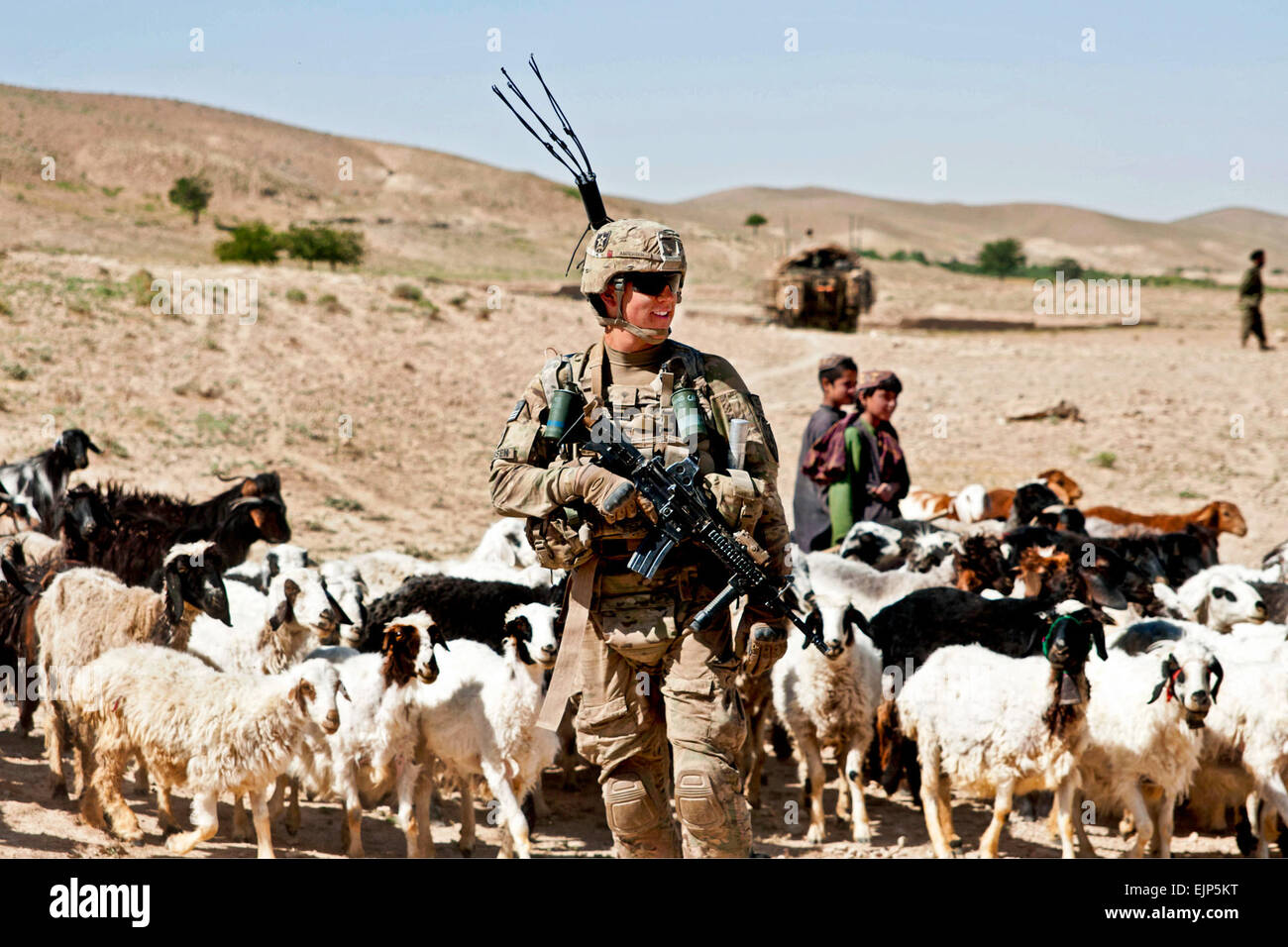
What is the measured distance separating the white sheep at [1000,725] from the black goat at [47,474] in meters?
6.78

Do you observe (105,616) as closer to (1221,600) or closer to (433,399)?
(1221,600)

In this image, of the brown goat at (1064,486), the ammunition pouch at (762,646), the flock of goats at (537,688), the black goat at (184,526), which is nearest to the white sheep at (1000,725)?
the flock of goats at (537,688)

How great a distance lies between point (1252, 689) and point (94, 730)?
5344mm

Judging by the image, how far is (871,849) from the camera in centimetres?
672

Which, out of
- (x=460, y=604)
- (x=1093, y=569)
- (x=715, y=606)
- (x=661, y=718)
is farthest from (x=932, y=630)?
(x=715, y=606)

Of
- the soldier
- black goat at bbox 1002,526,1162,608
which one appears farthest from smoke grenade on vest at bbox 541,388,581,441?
black goat at bbox 1002,526,1162,608

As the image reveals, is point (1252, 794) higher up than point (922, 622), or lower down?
lower down

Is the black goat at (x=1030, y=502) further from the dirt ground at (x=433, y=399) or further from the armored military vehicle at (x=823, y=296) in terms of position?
the armored military vehicle at (x=823, y=296)

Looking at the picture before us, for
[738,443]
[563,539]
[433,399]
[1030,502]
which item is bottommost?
[1030,502]

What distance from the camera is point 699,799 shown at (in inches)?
166

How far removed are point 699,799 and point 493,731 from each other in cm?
233

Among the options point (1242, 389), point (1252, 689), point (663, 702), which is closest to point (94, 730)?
point (663, 702)

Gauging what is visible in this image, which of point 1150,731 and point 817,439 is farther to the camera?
point 817,439

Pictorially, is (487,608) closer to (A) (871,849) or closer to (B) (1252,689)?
(A) (871,849)
